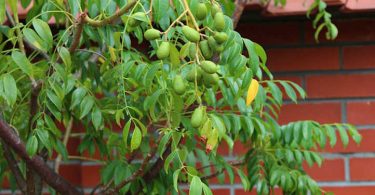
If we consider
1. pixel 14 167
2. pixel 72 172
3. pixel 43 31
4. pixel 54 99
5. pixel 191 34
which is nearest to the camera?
pixel 191 34

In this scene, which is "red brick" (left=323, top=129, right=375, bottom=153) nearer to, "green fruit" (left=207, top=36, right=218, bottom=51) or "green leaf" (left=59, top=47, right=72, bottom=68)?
"green leaf" (left=59, top=47, right=72, bottom=68)

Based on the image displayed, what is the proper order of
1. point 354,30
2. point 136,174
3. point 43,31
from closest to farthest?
point 43,31
point 136,174
point 354,30

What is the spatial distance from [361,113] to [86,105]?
1129mm

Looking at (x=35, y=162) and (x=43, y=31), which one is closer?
(x=43, y=31)

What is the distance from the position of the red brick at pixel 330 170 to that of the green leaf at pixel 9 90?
1249 millimetres

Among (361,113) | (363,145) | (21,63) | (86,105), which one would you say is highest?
(21,63)

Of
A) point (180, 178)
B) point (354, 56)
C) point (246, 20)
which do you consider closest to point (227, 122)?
point (180, 178)

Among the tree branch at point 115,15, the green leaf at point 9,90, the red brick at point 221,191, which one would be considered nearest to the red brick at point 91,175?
the red brick at point 221,191

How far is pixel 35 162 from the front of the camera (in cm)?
147

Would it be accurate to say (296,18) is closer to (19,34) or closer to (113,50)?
(113,50)

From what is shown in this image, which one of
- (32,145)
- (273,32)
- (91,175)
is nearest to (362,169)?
(273,32)

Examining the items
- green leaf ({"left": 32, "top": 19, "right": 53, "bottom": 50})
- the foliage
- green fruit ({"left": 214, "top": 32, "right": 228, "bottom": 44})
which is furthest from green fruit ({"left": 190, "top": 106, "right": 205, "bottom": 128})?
green leaf ({"left": 32, "top": 19, "right": 53, "bottom": 50})

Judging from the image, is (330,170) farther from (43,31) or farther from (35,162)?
(43,31)

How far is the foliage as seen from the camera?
3.41 feet
